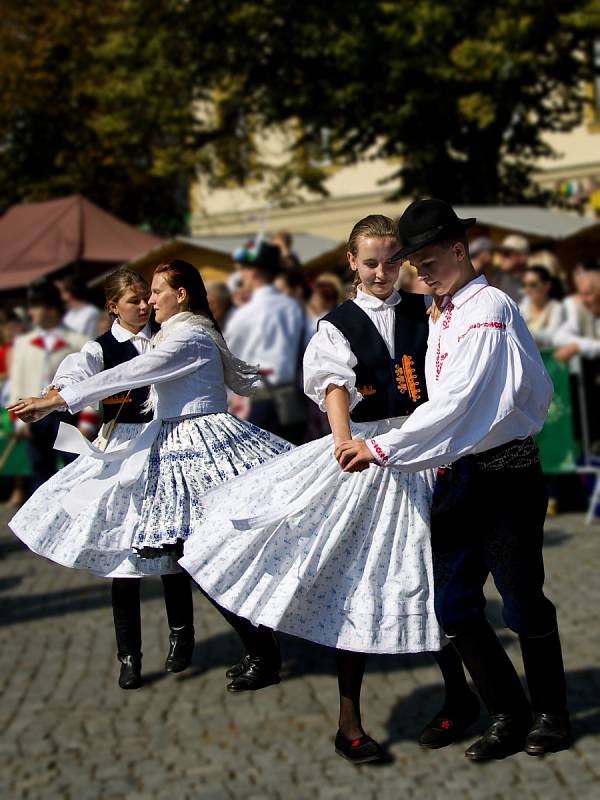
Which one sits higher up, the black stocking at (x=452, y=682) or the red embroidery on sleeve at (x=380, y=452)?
the red embroidery on sleeve at (x=380, y=452)

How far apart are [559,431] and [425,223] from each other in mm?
15288

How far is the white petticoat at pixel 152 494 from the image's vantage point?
4.30 metres

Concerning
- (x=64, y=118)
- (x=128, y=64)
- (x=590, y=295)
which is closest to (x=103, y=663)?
(x=64, y=118)

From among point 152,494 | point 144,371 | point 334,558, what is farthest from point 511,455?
point 144,371

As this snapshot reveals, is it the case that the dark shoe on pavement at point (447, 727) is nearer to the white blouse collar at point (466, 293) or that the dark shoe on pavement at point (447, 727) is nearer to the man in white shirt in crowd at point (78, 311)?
the white blouse collar at point (466, 293)

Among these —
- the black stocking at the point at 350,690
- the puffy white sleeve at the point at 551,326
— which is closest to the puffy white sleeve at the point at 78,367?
the black stocking at the point at 350,690

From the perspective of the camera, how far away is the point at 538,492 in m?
5.10

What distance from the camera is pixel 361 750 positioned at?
469cm

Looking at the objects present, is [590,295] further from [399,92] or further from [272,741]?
[272,741]

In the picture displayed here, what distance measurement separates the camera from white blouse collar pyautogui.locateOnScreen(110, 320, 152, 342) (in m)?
4.31

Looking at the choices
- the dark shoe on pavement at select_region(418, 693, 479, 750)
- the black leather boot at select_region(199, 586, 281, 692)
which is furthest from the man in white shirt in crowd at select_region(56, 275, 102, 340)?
the dark shoe on pavement at select_region(418, 693, 479, 750)

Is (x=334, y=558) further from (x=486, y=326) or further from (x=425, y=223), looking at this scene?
(x=425, y=223)

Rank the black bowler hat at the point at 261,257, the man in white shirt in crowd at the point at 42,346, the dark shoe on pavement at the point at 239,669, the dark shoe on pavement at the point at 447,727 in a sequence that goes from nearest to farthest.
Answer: the dark shoe on pavement at the point at 239,669
the man in white shirt in crowd at the point at 42,346
the dark shoe on pavement at the point at 447,727
the black bowler hat at the point at 261,257

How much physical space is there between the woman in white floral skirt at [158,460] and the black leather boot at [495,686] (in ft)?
A: 2.72
